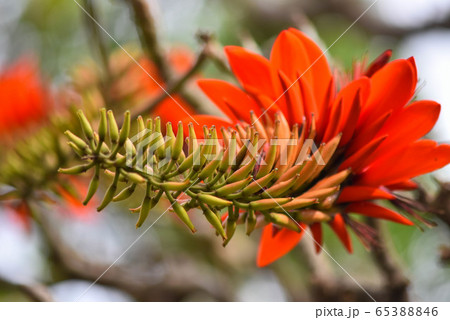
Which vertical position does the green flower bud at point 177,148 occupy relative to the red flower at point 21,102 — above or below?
above

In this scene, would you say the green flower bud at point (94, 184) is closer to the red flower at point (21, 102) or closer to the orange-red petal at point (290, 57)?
the orange-red petal at point (290, 57)

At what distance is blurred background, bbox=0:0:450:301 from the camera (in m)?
0.96

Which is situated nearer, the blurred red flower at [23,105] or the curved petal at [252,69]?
the curved petal at [252,69]

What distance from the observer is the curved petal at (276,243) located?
0.40m

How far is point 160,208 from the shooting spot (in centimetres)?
82

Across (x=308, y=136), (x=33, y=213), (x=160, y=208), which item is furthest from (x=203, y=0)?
(x=308, y=136)

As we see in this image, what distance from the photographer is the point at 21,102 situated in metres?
0.92

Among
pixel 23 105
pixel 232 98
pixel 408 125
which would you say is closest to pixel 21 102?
pixel 23 105

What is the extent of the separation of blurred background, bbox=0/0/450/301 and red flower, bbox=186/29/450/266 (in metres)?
0.30

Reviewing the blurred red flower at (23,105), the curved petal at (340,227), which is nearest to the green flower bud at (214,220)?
the curved petal at (340,227)

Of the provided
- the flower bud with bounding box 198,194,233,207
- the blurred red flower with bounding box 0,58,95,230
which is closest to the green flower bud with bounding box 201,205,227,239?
the flower bud with bounding box 198,194,233,207

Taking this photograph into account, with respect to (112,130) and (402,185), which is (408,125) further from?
(112,130)

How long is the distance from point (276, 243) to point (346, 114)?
114 millimetres

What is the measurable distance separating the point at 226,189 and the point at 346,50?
57.8 inches
